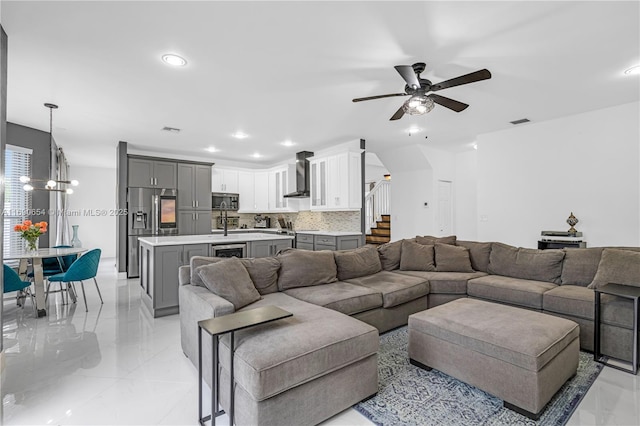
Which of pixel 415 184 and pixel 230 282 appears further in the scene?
pixel 415 184

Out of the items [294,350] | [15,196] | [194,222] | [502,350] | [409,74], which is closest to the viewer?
[294,350]

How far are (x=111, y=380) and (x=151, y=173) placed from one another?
16.8 ft

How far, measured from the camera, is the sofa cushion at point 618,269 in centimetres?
279

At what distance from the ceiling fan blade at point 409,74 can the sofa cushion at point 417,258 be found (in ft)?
6.94

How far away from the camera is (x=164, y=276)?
12.8 ft

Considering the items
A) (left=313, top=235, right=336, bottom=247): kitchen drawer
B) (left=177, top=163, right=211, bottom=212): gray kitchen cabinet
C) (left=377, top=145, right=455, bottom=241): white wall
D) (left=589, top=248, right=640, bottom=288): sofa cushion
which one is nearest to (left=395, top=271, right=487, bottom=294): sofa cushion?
(left=589, top=248, right=640, bottom=288): sofa cushion

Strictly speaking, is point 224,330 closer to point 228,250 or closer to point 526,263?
point 228,250

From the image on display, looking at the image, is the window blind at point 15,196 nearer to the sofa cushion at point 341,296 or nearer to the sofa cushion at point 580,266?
the sofa cushion at point 341,296

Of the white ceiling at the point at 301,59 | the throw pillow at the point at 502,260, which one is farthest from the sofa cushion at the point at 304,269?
the throw pillow at the point at 502,260

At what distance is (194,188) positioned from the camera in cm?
711

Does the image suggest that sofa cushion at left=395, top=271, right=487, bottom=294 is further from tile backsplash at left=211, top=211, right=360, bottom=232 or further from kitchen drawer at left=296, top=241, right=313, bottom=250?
kitchen drawer at left=296, top=241, right=313, bottom=250

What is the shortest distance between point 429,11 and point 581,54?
176 centimetres

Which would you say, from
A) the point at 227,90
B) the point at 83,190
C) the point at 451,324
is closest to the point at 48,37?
the point at 227,90

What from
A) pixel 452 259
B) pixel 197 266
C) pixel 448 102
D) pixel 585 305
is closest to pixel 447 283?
pixel 452 259
